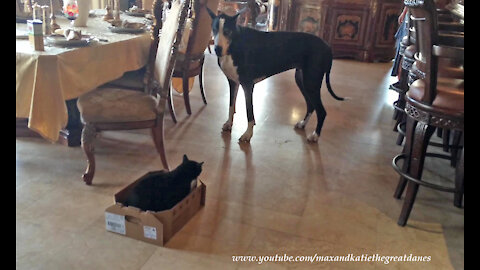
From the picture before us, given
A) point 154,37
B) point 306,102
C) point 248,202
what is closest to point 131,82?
point 154,37

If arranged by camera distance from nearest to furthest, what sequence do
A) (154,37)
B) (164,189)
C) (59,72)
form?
1. (164,189)
2. (59,72)
3. (154,37)

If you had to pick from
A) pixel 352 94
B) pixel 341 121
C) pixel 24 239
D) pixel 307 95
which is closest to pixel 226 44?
pixel 307 95

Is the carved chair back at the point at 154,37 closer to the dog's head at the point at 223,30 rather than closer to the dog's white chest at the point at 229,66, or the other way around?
the dog's head at the point at 223,30

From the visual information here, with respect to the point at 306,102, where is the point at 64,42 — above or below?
above

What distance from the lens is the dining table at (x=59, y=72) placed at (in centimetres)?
194

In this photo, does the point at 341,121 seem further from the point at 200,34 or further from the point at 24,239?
the point at 24,239

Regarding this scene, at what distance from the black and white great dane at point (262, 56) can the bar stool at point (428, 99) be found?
985mm

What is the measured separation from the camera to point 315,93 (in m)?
3.04

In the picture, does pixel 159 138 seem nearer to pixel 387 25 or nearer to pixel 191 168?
pixel 191 168

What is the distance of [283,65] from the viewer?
2.98m

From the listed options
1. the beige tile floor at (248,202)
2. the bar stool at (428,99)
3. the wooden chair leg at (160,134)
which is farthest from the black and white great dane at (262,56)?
the bar stool at (428,99)

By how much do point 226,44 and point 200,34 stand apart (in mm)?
528

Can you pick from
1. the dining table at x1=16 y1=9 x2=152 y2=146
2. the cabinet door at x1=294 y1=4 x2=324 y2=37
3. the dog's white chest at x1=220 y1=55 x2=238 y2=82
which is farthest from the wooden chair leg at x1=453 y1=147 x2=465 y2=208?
the cabinet door at x1=294 y1=4 x2=324 y2=37

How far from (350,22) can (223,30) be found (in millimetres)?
4271
